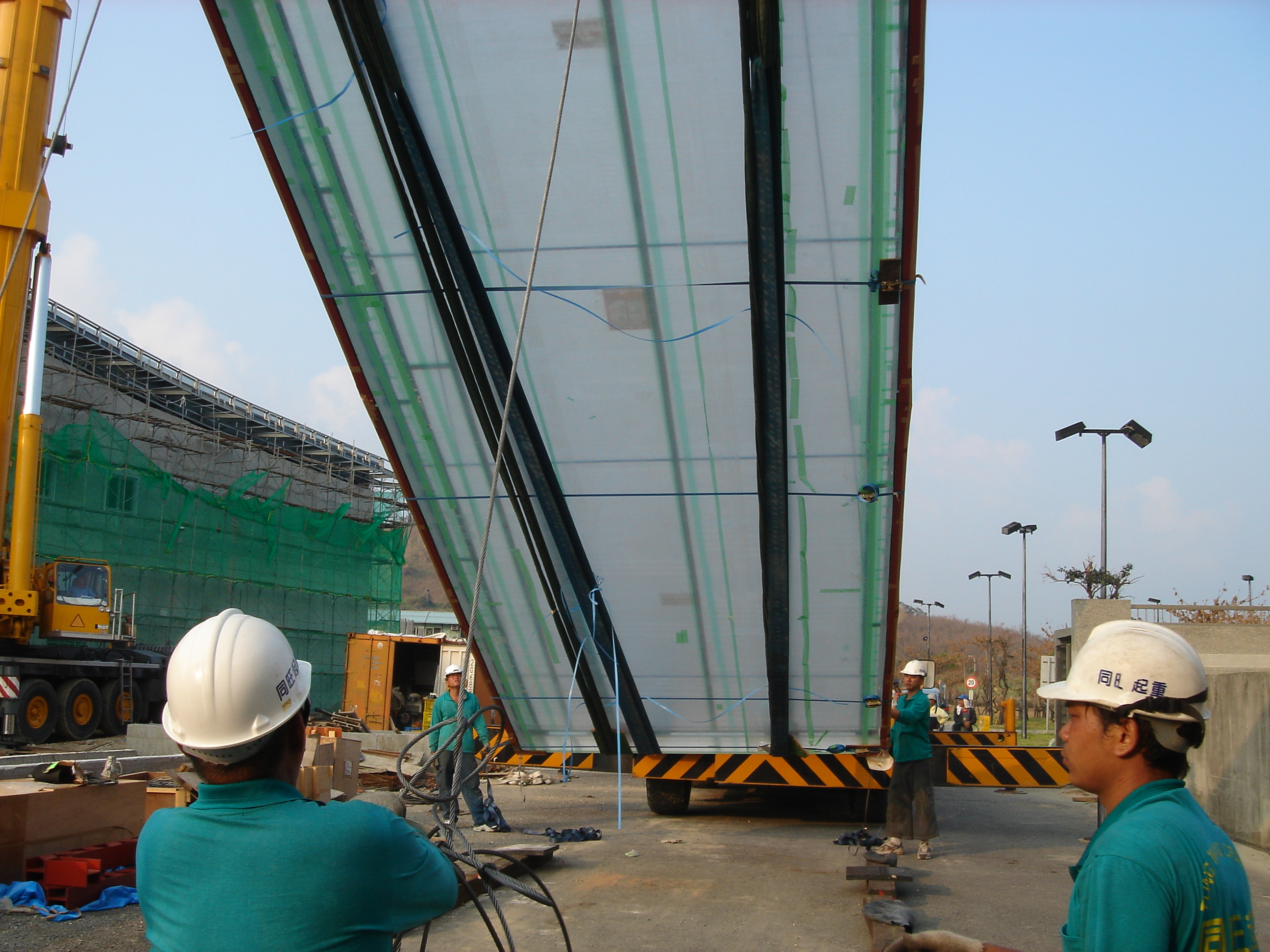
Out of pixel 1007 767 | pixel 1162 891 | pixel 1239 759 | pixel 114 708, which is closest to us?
pixel 1162 891

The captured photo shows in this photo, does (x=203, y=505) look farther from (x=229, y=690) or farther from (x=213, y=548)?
(x=229, y=690)

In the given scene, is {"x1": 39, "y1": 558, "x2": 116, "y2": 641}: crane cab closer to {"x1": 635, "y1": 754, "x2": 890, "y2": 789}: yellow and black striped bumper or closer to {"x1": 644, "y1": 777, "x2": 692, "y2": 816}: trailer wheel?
{"x1": 644, "y1": 777, "x2": 692, "y2": 816}: trailer wheel

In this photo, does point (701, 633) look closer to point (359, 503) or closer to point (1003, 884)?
point (1003, 884)

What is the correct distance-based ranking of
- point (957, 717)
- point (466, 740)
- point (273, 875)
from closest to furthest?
point (273, 875)
point (466, 740)
point (957, 717)

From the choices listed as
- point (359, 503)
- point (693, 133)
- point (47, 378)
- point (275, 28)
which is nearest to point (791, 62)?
point (693, 133)

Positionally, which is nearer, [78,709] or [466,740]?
[466,740]

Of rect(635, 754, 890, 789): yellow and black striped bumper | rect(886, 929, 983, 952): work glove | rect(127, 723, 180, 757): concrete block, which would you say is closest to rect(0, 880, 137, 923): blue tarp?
rect(635, 754, 890, 789): yellow and black striped bumper

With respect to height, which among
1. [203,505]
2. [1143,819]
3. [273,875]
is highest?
[203,505]

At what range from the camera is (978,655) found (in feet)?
334

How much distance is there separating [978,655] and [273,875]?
352 ft

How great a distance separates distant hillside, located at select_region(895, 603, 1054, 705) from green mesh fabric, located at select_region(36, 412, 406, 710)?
2043 centimetres

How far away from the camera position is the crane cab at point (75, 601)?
1717 centimetres

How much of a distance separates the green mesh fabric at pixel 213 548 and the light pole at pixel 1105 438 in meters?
24.5

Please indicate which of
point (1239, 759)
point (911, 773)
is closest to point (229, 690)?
point (911, 773)
